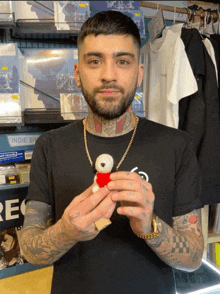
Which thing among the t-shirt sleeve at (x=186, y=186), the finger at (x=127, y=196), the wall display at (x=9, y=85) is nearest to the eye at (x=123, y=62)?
the t-shirt sleeve at (x=186, y=186)

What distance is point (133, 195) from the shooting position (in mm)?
551

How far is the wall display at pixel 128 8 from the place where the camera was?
4.33 ft

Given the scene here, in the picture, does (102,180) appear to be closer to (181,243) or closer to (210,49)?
(181,243)

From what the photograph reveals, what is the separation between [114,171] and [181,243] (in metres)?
0.27

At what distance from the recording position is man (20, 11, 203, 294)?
757 mm

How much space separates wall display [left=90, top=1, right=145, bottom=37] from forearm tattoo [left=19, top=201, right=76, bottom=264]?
3.28ft

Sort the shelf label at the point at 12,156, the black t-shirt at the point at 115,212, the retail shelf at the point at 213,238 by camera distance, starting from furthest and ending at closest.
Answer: the retail shelf at the point at 213,238 → the shelf label at the point at 12,156 → the black t-shirt at the point at 115,212

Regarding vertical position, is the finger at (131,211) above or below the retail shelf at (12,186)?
above

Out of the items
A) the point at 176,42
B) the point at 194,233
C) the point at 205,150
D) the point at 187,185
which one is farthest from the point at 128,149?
the point at 176,42

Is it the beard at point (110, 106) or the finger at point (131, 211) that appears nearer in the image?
the finger at point (131, 211)

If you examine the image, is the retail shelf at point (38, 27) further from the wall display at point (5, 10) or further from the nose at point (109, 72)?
the nose at point (109, 72)

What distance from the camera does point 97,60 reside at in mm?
793

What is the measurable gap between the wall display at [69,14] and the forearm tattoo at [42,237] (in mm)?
820

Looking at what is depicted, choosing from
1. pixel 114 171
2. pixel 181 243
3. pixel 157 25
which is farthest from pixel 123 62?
pixel 157 25
